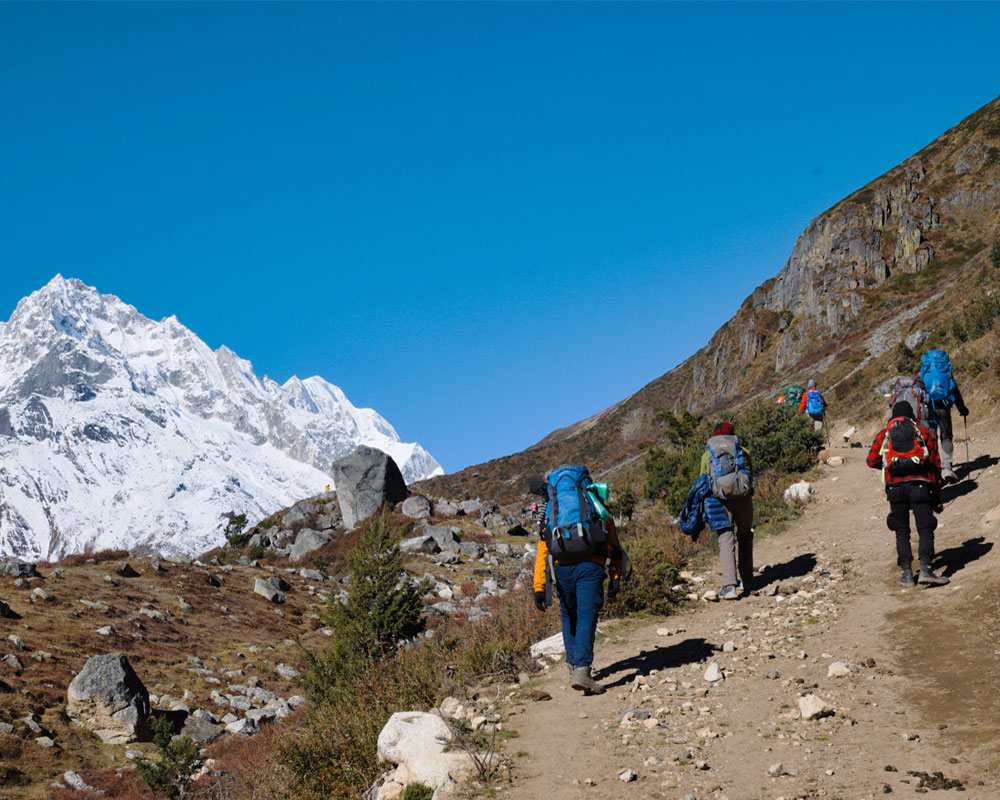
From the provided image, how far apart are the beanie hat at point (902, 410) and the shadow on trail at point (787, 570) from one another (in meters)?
2.40

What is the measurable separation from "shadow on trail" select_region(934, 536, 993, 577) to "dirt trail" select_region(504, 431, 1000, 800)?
29 millimetres

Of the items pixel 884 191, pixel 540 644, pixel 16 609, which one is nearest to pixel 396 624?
pixel 540 644

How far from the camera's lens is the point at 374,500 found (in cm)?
3431

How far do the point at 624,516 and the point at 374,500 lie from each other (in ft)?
56.9

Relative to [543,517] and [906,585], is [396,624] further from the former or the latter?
[906,585]

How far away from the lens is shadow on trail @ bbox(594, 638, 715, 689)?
6863mm

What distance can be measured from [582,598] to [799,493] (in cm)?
871

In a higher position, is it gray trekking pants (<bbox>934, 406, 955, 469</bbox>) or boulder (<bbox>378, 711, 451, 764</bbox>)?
gray trekking pants (<bbox>934, 406, 955, 469</bbox>)

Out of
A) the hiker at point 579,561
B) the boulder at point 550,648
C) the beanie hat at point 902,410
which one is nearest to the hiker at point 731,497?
the beanie hat at point 902,410

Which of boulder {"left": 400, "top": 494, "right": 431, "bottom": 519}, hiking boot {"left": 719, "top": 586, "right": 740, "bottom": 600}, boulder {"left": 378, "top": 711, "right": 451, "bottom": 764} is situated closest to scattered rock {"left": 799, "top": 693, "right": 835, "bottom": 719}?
boulder {"left": 378, "top": 711, "right": 451, "bottom": 764}

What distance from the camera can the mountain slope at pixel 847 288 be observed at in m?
56.4

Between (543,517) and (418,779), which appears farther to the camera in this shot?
(543,517)

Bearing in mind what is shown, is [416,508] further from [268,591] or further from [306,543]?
[268,591]

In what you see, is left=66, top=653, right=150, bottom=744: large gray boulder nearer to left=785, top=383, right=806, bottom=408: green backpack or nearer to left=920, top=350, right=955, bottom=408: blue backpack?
left=920, top=350, right=955, bottom=408: blue backpack
